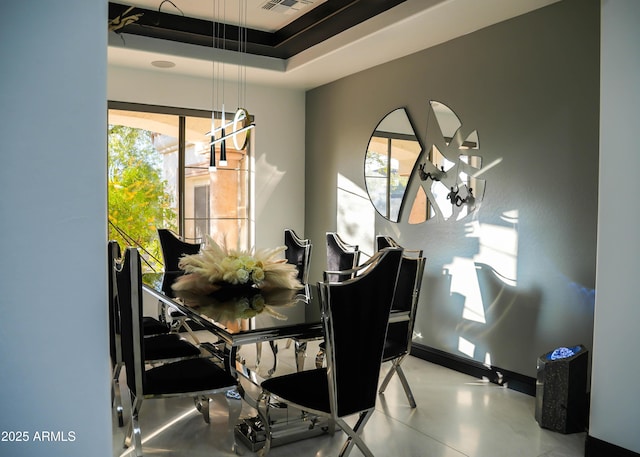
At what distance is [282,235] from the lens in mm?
6387

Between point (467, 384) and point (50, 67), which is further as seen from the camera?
point (467, 384)

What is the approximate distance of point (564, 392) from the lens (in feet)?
10.3

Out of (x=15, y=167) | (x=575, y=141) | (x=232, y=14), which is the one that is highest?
(x=232, y=14)

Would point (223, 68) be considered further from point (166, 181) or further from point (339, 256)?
point (339, 256)

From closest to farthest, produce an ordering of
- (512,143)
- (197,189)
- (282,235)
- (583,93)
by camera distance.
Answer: (583,93)
(512,143)
(197,189)
(282,235)

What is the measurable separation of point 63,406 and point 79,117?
0.31 meters

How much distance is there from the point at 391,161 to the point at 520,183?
147 cm

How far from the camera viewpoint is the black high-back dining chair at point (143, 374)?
249 centimetres

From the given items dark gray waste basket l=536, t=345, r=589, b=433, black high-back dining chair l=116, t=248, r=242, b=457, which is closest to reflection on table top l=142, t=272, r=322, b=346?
black high-back dining chair l=116, t=248, r=242, b=457

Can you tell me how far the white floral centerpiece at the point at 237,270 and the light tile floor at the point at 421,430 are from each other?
810 mm

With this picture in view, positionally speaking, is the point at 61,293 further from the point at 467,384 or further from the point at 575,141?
the point at 467,384

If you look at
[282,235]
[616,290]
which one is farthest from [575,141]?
[282,235]

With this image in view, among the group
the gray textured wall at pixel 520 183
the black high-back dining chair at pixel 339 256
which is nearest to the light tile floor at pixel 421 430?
the gray textured wall at pixel 520 183

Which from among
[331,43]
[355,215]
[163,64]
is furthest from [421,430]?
[163,64]
